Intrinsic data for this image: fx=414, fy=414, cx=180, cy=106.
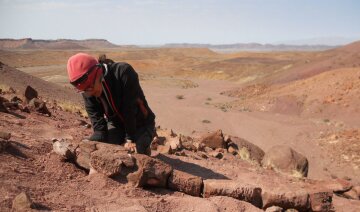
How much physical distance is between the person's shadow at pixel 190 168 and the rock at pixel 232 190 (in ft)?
3.71

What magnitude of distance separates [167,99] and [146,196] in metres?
25.6

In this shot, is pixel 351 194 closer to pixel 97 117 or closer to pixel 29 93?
pixel 97 117

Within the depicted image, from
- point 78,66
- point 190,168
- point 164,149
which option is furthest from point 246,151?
point 78,66

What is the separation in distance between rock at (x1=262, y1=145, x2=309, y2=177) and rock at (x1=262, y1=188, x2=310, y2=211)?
4030 millimetres

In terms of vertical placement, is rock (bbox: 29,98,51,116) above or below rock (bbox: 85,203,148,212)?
above

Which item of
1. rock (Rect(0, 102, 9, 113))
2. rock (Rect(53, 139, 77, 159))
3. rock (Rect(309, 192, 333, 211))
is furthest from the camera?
rock (Rect(0, 102, 9, 113))

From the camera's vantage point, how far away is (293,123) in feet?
64.6

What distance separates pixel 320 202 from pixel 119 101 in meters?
3.00

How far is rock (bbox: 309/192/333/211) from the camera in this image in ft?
18.1

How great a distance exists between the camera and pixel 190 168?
647cm

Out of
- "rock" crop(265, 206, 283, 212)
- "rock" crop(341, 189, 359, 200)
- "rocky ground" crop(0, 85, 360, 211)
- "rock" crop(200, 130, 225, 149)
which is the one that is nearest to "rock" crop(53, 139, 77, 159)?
"rocky ground" crop(0, 85, 360, 211)

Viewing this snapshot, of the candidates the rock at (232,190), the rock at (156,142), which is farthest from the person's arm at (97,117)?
the rock at (156,142)

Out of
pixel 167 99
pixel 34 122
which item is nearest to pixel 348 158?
pixel 34 122

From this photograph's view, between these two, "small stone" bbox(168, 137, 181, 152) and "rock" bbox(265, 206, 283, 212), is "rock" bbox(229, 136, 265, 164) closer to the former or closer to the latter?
"small stone" bbox(168, 137, 181, 152)
